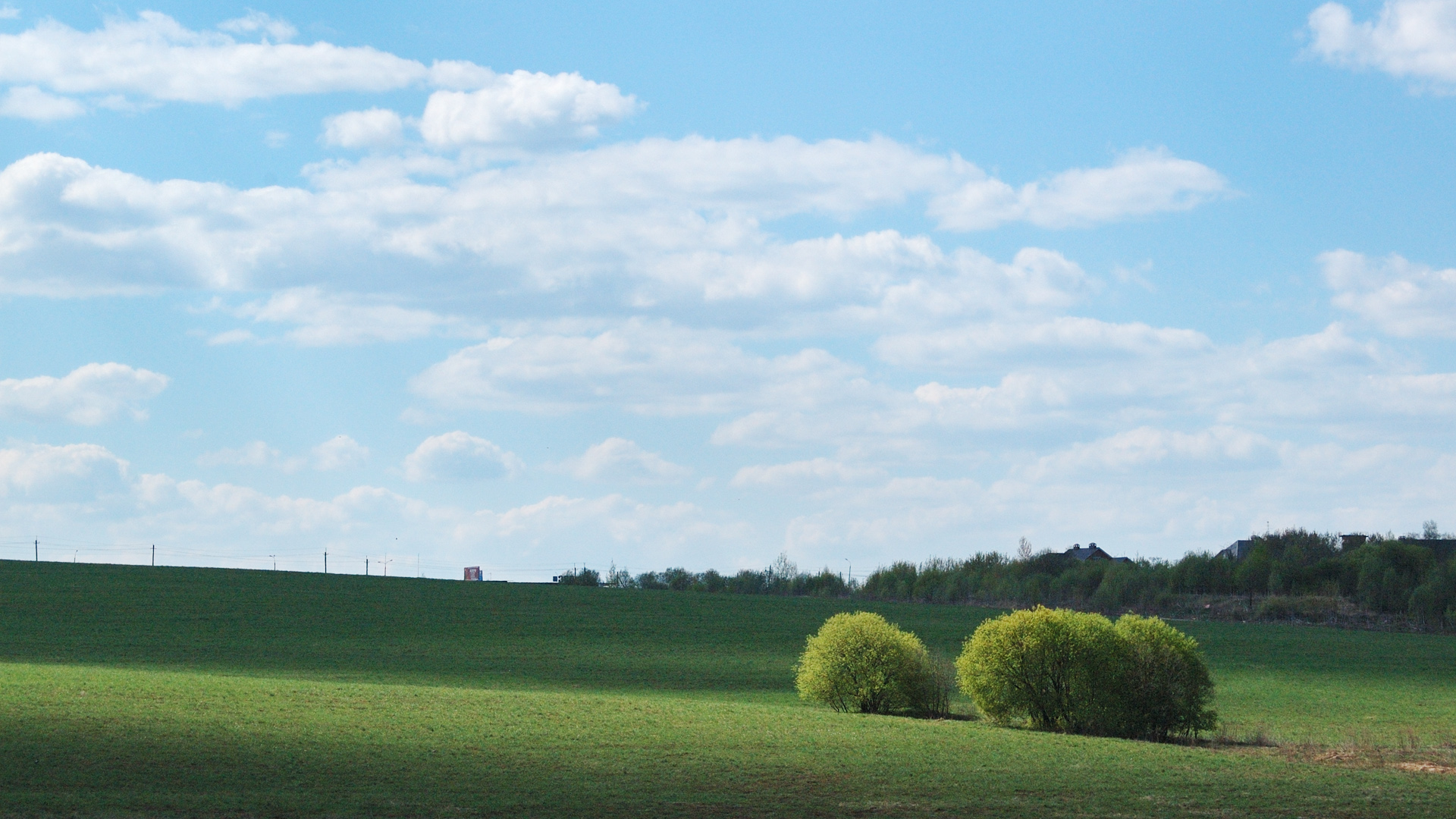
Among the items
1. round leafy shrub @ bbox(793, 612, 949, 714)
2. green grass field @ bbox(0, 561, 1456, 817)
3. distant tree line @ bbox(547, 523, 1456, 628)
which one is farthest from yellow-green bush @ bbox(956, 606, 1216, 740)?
distant tree line @ bbox(547, 523, 1456, 628)

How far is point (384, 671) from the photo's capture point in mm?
52688

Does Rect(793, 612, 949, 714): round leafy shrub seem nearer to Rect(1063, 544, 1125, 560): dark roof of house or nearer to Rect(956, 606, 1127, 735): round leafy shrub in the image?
Rect(956, 606, 1127, 735): round leafy shrub

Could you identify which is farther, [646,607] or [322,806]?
[646,607]

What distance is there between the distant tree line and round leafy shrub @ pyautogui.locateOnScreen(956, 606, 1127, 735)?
70374 mm

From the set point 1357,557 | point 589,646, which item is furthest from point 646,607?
point 1357,557

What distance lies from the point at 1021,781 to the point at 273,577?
7934cm

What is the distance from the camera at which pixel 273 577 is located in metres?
94.4

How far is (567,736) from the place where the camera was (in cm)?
3173

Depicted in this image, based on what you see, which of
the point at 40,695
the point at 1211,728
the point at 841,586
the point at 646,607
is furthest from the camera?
the point at 841,586

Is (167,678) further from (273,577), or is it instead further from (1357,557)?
(1357,557)

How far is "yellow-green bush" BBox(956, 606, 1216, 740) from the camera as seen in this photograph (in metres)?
38.2

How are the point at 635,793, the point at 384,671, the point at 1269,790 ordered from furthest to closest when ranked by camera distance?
the point at 384,671
the point at 1269,790
the point at 635,793


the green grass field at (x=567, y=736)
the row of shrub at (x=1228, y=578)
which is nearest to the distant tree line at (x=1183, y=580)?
the row of shrub at (x=1228, y=578)

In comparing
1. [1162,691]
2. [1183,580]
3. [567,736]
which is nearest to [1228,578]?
[1183,580]
